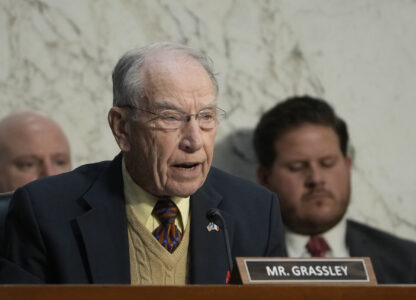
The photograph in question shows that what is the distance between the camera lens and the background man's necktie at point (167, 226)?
2715 millimetres

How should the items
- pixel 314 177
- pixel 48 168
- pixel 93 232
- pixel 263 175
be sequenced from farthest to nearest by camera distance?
pixel 263 175
pixel 314 177
pixel 48 168
pixel 93 232

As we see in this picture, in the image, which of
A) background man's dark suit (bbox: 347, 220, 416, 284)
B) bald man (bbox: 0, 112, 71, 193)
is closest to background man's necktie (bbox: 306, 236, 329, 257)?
background man's dark suit (bbox: 347, 220, 416, 284)

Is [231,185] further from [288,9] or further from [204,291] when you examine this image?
[288,9]

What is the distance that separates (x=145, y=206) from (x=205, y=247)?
0.72ft

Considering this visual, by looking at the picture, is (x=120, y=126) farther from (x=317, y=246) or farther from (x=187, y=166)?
(x=317, y=246)

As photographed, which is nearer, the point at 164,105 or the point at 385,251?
the point at 164,105

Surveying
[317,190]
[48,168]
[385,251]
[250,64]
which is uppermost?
[250,64]

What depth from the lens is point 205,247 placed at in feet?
8.84

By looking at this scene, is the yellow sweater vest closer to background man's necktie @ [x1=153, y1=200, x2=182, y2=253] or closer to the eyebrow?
background man's necktie @ [x1=153, y1=200, x2=182, y2=253]

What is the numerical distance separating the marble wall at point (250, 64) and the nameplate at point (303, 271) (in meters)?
2.63

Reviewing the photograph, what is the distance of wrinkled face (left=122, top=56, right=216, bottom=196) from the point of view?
2.66 meters

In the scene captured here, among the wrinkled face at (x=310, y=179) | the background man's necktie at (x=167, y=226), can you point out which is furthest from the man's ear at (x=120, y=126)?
the wrinkled face at (x=310, y=179)

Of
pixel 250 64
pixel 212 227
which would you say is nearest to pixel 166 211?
pixel 212 227

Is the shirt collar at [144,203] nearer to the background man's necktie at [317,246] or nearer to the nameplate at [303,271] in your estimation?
the nameplate at [303,271]
